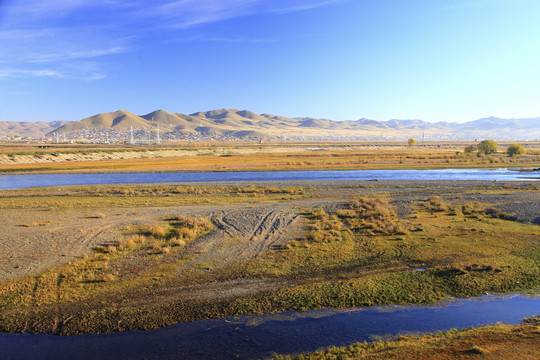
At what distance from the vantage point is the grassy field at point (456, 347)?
8570 mm

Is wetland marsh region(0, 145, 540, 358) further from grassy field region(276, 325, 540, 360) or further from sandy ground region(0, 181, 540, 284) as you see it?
grassy field region(276, 325, 540, 360)

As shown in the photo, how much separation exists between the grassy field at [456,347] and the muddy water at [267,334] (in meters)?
0.63

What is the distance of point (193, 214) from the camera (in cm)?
2456

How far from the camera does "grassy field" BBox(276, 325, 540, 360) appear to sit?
28.1 feet

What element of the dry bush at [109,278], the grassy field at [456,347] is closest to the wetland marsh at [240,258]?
the dry bush at [109,278]

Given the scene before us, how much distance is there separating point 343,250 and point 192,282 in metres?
7.70

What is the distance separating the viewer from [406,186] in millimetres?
41062

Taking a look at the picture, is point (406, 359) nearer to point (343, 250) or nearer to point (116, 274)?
point (343, 250)

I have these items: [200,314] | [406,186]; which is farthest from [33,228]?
[406,186]

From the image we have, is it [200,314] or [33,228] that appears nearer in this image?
[200,314]

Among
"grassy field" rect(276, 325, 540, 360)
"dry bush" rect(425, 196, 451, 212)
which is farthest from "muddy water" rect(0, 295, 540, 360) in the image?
"dry bush" rect(425, 196, 451, 212)

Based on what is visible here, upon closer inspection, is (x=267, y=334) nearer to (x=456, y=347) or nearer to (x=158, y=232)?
(x=456, y=347)

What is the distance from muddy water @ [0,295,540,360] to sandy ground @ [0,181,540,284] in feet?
8.48

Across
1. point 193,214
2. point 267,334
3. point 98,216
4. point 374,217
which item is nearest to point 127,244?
point 98,216
